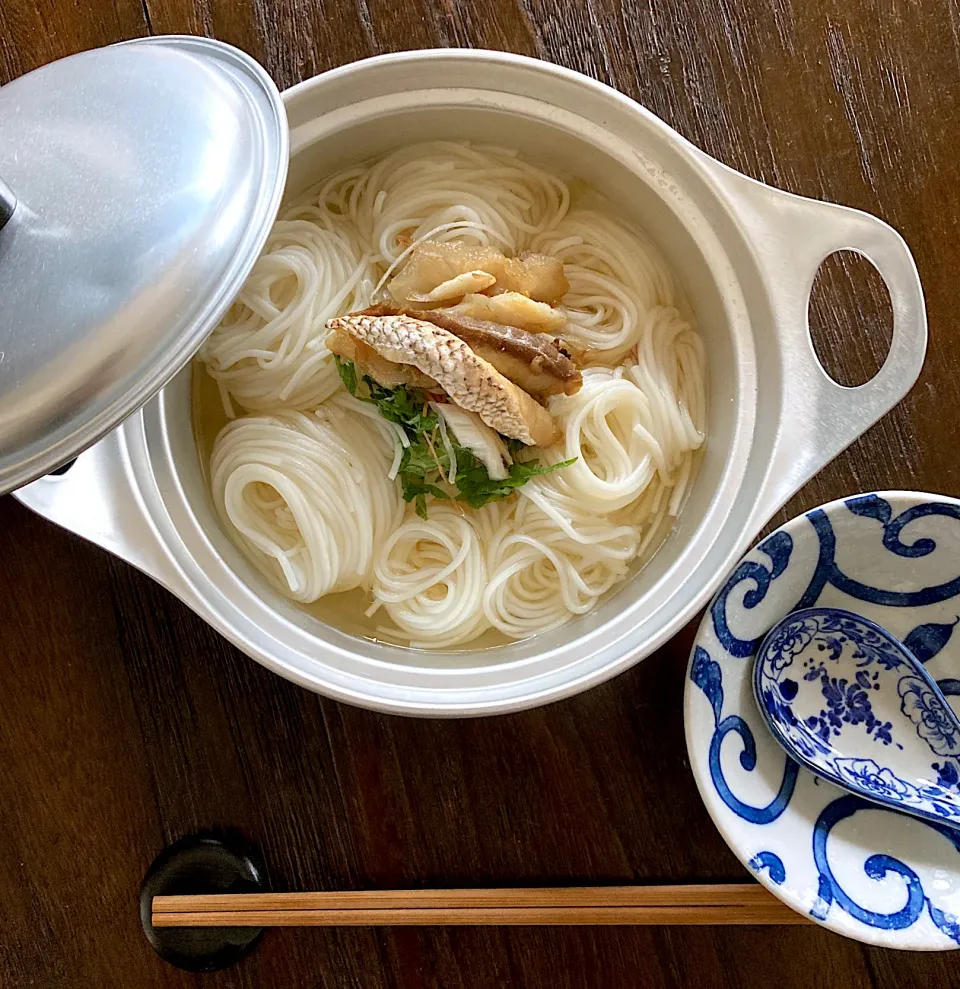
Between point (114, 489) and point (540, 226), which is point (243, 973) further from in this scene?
point (540, 226)

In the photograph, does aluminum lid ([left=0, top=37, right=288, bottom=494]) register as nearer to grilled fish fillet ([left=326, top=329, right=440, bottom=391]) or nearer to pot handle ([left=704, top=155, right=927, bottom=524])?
grilled fish fillet ([left=326, top=329, right=440, bottom=391])

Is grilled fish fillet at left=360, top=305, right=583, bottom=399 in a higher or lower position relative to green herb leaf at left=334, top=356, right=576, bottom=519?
higher

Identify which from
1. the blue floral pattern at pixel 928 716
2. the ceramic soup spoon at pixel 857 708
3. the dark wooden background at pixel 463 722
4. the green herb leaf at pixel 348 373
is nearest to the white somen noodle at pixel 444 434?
the green herb leaf at pixel 348 373

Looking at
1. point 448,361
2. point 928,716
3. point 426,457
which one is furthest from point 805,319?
point 928,716

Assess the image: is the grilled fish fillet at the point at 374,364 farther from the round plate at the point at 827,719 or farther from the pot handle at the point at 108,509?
the round plate at the point at 827,719

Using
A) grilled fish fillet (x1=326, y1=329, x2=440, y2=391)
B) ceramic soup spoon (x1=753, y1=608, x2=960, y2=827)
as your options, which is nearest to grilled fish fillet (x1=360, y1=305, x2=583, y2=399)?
grilled fish fillet (x1=326, y1=329, x2=440, y2=391)

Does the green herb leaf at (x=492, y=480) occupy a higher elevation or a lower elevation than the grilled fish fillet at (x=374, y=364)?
lower

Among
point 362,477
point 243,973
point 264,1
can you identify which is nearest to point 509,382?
point 362,477
